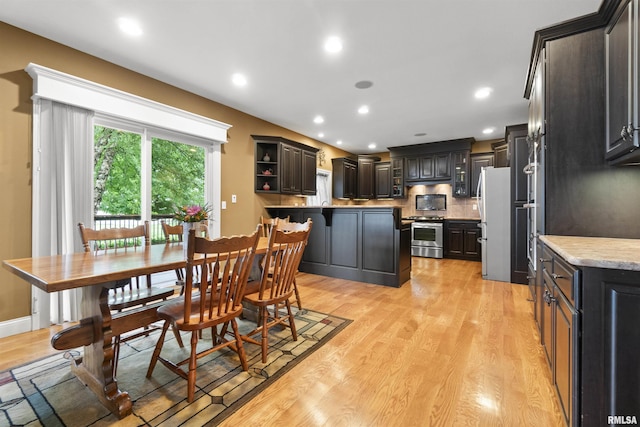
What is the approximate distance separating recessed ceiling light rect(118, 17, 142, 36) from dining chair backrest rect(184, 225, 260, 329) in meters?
2.19

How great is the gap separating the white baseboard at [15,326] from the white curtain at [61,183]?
0.17 meters

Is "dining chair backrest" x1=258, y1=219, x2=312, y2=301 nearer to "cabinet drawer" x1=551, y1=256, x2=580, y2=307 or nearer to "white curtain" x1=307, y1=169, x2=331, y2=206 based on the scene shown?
"cabinet drawer" x1=551, y1=256, x2=580, y2=307

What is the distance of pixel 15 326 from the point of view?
2.41 m

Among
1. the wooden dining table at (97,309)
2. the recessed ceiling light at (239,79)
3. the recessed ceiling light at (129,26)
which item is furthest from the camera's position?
the recessed ceiling light at (239,79)

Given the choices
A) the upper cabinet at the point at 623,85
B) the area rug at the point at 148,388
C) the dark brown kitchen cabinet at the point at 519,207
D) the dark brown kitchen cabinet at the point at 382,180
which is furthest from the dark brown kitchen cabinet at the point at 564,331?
the dark brown kitchen cabinet at the point at 382,180

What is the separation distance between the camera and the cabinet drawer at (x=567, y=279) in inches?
45.4

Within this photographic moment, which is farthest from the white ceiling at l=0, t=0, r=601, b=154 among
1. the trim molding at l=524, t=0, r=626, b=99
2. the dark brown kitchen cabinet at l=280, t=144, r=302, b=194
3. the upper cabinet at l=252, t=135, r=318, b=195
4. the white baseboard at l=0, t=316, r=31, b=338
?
the white baseboard at l=0, t=316, r=31, b=338

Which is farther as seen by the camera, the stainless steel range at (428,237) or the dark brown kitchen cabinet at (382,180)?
the dark brown kitchen cabinet at (382,180)

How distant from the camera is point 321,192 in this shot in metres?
6.72

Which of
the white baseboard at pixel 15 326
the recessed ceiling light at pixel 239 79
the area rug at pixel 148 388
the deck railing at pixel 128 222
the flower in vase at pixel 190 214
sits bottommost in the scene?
the area rug at pixel 148 388

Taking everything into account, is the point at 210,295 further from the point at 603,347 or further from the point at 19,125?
the point at 19,125

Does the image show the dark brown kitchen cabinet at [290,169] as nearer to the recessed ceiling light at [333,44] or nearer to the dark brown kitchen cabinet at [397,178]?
the recessed ceiling light at [333,44]

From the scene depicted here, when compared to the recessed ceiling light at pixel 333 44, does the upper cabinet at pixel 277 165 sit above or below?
below

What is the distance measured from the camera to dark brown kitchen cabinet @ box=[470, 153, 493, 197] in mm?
6062
